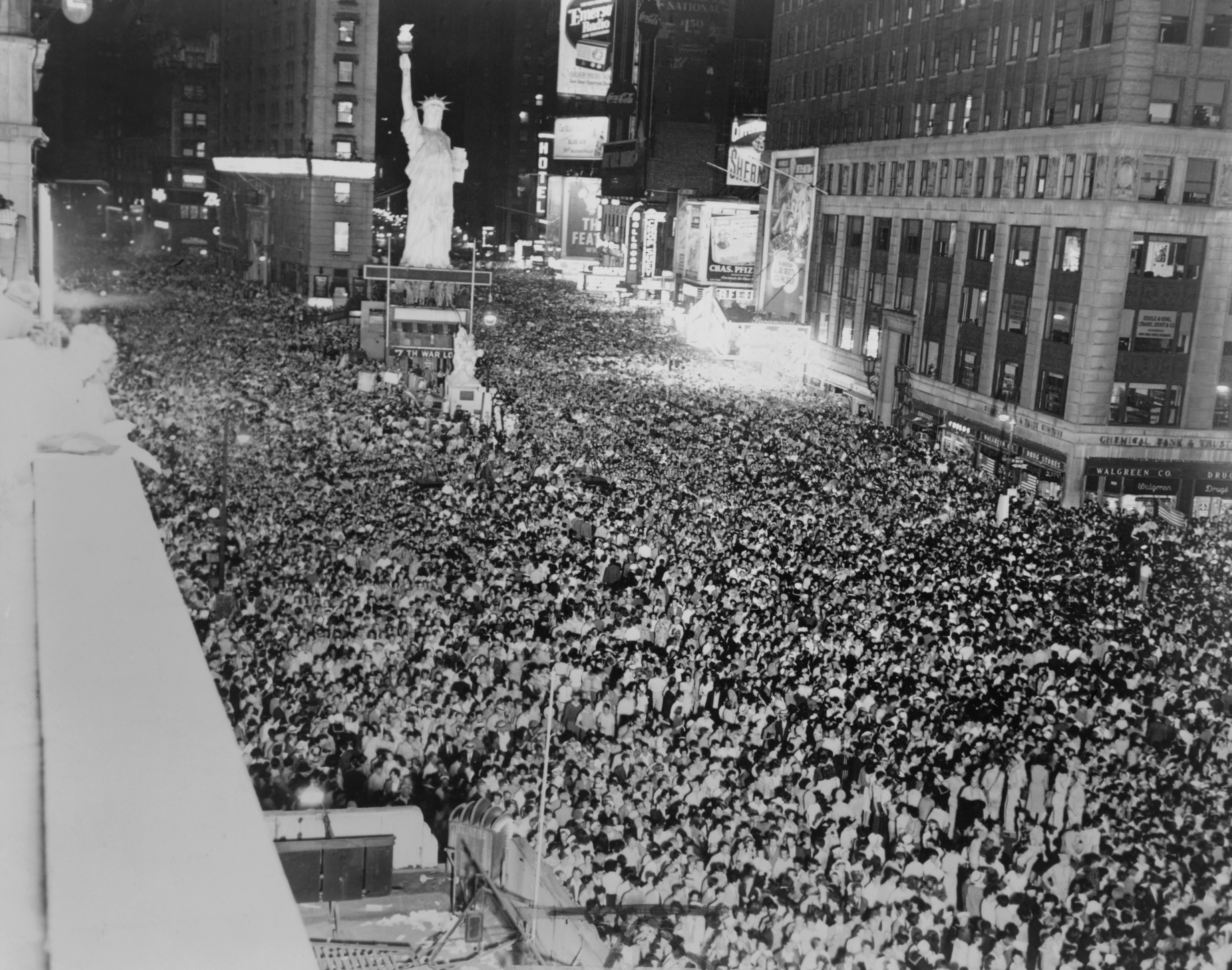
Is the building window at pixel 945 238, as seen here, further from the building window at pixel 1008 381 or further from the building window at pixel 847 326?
the building window at pixel 847 326

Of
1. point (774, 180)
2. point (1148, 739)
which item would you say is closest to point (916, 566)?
point (1148, 739)

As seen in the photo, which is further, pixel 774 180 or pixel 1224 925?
pixel 774 180

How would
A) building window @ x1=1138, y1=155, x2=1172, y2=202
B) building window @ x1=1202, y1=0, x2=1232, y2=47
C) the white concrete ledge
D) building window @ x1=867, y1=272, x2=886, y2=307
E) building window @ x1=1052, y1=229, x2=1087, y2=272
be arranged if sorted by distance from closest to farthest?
the white concrete ledge
building window @ x1=1202, y1=0, x2=1232, y2=47
building window @ x1=1138, y1=155, x2=1172, y2=202
building window @ x1=1052, y1=229, x2=1087, y2=272
building window @ x1=867, y1=272, x2=886, y2=307

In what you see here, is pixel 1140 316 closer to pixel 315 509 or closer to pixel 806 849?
pixel 315 509

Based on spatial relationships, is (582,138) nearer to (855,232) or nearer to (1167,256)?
(855,232)

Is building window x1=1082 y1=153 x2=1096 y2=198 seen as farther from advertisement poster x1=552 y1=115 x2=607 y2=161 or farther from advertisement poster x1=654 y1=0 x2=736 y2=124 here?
advertisement poster x1=552 y1=115 x2=607 y2=161

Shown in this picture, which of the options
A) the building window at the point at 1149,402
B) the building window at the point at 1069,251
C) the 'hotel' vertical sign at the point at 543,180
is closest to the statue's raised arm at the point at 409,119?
the building window at the point at 1069,251

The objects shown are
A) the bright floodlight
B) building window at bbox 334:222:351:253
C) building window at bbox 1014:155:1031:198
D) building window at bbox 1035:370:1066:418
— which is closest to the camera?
the bright floodlight

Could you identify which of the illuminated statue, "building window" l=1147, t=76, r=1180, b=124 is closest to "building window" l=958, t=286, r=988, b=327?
"building window" l=1147, t=76, r=1180, b=124
